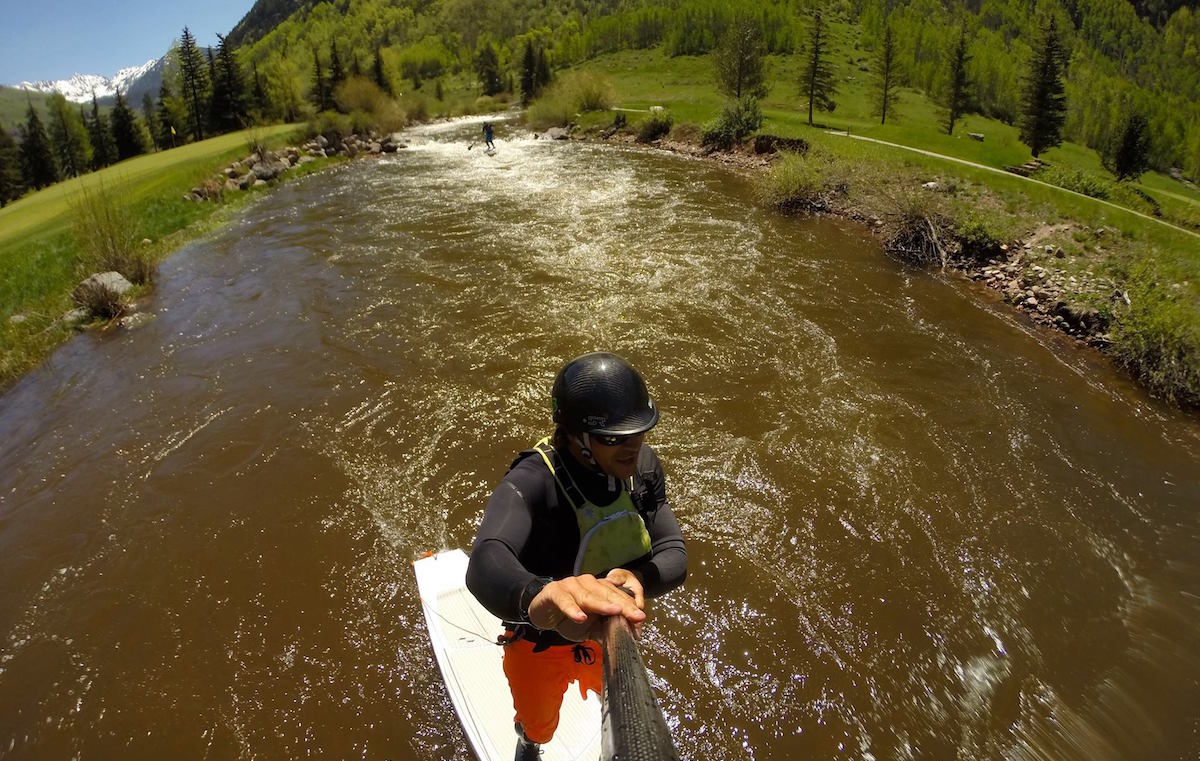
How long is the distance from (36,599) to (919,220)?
20.7m

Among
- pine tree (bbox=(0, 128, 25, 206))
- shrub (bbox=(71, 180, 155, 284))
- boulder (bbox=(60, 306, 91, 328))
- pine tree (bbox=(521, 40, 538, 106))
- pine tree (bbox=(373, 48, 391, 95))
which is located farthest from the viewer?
pine tree (bbox=(521, 40, 538, 106))

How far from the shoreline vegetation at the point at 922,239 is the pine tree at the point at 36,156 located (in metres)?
44.5

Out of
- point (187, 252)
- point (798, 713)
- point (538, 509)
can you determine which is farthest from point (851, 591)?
point (187, 252)

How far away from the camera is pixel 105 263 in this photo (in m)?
15.0

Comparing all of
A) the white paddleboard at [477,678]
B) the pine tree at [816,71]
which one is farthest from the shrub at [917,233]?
the pine tree at [816,71]

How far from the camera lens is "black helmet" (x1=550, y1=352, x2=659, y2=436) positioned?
2752 mm

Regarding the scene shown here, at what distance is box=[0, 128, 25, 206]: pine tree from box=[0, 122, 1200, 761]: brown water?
200 ft

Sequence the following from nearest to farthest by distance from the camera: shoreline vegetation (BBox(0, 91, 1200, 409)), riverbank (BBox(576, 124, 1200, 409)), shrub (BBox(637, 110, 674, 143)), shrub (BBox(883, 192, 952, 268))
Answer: riverbank (BBox(576, 124, 1200, 409)), shoreline vegetation (BBox(0, 91, 1200, 409)), shrub (BBox(883, 192, 952, 268)), shrub (BBox(637, 110, 674, 143))

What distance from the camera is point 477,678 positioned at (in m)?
4.84

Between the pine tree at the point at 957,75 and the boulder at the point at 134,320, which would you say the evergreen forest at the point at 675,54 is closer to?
the pine tree at the point at 957,75

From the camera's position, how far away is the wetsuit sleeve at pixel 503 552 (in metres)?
2.55

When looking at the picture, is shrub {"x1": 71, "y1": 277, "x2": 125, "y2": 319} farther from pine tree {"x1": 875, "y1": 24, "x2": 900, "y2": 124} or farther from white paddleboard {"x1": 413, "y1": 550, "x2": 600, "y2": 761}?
pine tree {"x1": 875, "y1": 24, "x2": 900, "y2": 124}

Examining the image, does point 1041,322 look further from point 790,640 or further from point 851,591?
point 790,640

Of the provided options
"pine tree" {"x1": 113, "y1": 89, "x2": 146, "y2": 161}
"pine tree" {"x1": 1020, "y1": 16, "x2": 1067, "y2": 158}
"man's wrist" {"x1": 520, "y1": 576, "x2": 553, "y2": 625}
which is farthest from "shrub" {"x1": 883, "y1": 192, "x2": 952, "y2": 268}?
"pine tree" {"x1": 113, "y1": 89, "x2": 146, "y2": 161}
